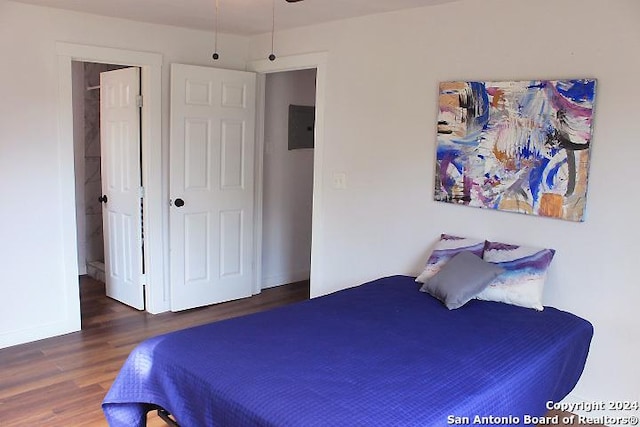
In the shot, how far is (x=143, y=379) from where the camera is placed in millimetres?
2359

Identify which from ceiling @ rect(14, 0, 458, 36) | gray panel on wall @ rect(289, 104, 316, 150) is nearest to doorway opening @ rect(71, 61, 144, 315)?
ceiling @ rect(14, 0, 458, 36)

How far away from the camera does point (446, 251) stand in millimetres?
3332

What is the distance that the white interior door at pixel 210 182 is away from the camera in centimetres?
440

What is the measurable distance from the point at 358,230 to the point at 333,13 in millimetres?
1510

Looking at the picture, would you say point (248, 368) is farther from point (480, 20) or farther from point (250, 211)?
point (250, 211)

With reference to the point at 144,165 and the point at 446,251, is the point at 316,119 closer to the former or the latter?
the point at 144,165

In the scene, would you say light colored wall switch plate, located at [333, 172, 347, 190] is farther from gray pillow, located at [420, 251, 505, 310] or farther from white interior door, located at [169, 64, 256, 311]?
gray pillow, located at [420, 251, 505, 310]

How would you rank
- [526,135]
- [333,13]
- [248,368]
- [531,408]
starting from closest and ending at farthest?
[248,368], [531,408], [526,135], [333,13]

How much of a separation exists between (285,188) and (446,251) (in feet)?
7.66

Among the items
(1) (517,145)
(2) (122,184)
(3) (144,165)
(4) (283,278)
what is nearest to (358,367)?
(1) (517,145)

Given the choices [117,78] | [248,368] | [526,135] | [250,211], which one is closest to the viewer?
[248,368]

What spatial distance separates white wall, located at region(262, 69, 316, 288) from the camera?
514cm

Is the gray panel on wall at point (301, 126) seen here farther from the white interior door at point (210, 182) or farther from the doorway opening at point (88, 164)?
the doorway opening at point (88, 164)

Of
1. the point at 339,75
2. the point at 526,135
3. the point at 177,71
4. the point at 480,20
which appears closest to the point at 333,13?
the point at 339,75
